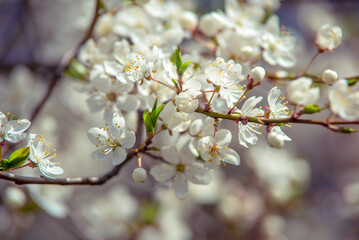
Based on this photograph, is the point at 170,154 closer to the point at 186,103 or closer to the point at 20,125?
the point at 186,103

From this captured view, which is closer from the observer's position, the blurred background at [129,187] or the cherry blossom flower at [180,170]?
the cherry blossom flower at [180,170]

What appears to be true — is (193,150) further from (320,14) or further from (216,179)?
(320,14)

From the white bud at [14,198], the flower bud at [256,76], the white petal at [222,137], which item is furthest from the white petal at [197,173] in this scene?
the white bud at [14,198]

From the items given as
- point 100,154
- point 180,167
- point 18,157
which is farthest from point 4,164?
point 180,167

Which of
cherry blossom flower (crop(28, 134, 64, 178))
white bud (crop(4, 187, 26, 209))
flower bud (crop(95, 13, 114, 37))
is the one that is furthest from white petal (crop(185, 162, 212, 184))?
white bud (crop(4, 187, 26, 209))

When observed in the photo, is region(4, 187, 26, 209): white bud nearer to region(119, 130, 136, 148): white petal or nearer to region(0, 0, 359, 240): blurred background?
region(0, 0, 359, 240): blurred background

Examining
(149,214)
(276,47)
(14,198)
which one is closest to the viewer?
(276,47)

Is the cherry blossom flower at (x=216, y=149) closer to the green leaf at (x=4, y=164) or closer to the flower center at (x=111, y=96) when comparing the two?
the flower center at (x=111, y=96)

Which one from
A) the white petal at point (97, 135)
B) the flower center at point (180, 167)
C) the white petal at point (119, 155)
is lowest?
the flower center at point (180, 167)
